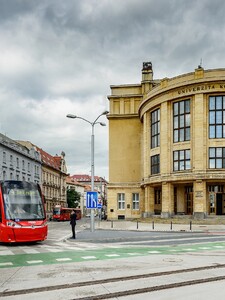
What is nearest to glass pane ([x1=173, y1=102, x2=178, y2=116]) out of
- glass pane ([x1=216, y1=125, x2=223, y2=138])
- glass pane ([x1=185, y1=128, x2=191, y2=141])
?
glass pane ([x1=185, y1=128, x2=191, y2=141])

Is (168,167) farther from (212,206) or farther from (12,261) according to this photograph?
(12,261)

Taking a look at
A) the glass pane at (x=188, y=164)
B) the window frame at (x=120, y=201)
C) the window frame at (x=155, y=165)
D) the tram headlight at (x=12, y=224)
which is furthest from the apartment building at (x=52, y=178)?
the tram headlight at (x=12, y=224)

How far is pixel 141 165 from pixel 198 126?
15.2 meters

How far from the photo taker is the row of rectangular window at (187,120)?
45.3 meters

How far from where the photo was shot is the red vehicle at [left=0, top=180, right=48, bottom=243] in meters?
18.6

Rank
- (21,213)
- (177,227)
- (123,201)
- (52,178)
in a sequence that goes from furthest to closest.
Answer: (52,178), (123,201), (177,227), (21,213)

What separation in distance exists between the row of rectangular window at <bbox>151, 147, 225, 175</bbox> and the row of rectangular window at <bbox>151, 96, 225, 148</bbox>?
4.78 feet

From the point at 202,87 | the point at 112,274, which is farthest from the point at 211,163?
the point at 112,274

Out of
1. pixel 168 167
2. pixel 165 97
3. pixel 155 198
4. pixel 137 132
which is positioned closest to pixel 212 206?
pixel 168 167

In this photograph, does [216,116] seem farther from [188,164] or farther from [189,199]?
[189,199]

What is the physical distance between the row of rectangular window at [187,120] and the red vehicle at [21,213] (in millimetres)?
29322

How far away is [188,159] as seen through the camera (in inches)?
1822

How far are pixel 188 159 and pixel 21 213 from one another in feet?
98.6

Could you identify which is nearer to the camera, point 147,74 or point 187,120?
point 187,120
